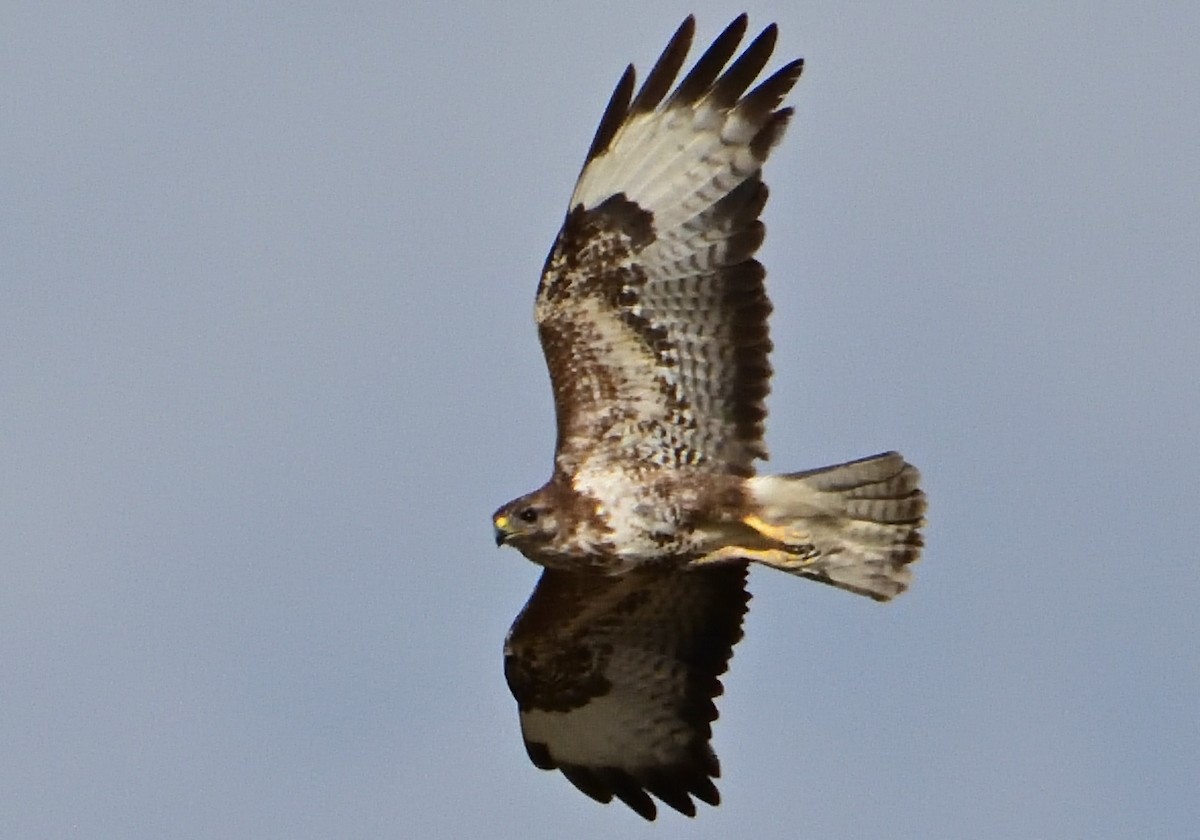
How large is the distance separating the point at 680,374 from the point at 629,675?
179 cm

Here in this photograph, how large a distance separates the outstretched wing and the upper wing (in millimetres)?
791

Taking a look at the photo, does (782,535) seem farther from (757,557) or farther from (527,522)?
(527,522)

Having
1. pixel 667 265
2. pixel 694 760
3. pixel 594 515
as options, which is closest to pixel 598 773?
pixel 694 760

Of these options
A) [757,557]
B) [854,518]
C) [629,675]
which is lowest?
[629,675]

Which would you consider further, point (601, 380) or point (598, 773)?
point (598, 773)

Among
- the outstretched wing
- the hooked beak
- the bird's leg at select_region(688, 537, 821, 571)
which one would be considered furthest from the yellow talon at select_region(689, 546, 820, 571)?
the hooked beak

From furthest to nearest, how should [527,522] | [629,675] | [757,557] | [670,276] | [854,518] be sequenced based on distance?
[629,675], [854,518], [757,557], [670,276], [527,522]

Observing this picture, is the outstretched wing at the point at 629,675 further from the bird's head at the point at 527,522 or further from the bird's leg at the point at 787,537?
the bird's head at the point at 527,522

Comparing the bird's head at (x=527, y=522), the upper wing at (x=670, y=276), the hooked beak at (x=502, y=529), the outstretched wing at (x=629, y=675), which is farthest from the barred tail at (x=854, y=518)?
the hooked beak at (x=502, y=529)

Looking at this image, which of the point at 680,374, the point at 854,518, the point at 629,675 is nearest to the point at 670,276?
the point at 680,374

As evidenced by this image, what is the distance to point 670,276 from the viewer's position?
13742 mm

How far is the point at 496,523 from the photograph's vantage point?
1362cm

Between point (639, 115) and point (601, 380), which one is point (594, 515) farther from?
point (639, 115)

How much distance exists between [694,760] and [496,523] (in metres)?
2.01
